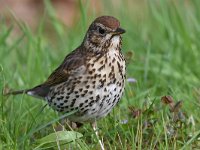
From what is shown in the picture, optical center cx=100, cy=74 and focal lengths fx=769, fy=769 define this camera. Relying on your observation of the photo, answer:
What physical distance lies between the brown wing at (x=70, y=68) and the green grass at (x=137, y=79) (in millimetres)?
299

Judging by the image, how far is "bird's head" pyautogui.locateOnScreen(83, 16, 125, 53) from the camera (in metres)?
5.36

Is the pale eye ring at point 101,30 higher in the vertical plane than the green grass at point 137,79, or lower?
higher

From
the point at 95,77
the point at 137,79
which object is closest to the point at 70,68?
the point at 95,77

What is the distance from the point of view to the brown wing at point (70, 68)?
17.9 ft

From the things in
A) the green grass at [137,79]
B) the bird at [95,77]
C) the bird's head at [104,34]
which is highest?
the bird's head at [104,34]

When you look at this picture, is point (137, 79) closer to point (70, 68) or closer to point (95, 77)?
point (70, 68)

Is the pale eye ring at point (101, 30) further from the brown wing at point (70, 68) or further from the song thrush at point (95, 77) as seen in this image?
the brown wing at point (70, 68)

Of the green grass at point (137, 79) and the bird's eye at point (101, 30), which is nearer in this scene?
the green grass at point (137, 79)

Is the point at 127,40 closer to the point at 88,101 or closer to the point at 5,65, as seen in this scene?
the point at 5,65

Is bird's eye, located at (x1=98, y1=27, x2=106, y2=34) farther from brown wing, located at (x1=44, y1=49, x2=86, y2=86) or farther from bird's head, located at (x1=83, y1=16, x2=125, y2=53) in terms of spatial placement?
brown wing, located at (x1=44, y1=49, x2=86, y2=86)

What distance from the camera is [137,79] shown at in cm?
675

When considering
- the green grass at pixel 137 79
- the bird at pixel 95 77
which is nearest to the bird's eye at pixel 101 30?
the bird at pixel 95 77

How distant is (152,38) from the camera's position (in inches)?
305

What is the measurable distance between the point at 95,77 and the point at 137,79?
1.45 metres
